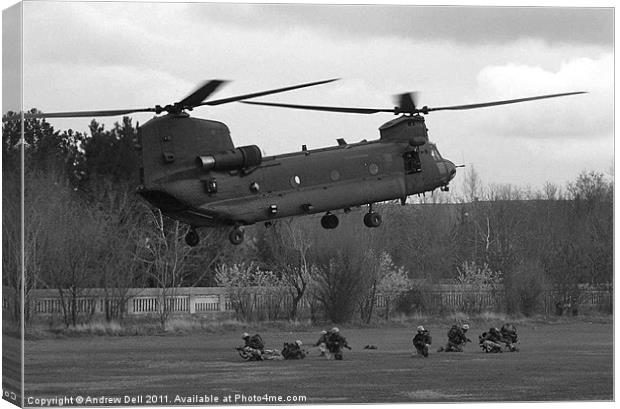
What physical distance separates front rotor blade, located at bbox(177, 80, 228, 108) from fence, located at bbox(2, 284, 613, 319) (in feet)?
19.5

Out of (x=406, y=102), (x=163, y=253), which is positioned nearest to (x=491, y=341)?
(x=406, y=102)

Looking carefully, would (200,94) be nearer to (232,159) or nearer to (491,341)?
(232,159)

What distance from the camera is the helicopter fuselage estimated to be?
31594mm

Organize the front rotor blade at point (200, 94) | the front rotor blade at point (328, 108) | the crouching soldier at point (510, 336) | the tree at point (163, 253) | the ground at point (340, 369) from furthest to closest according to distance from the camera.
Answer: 1. the crouching soldier at point (510, 336)
2. the tree at point (163, 253)
3. the ground at point (340, 369)
4. the front rotor blade at point (328, 108)
5. the front rotor blade at point (200, 94)

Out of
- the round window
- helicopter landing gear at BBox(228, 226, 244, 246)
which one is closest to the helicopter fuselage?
the round window

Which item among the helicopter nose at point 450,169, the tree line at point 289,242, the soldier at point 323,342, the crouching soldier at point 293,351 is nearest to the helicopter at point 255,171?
the helicopter nose at point 450,169

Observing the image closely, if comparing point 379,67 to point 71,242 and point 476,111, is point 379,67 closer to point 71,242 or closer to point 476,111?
point 476,111

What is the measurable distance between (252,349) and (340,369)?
2271mm

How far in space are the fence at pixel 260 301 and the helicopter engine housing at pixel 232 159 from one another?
569cm

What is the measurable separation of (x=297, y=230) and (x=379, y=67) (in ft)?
15.0

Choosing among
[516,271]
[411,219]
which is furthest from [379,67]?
[516,271]

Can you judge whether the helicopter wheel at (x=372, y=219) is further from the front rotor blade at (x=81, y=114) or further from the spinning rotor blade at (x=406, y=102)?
the front rotor blade at (x=81, y=114)

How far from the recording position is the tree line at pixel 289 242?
3431 cm

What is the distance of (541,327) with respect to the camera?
3938cm
